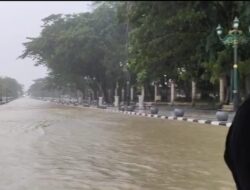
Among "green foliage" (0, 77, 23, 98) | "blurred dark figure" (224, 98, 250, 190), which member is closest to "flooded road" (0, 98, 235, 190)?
"green foliage" (0, 77, 23, 98)

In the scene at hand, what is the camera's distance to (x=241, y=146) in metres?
2.17

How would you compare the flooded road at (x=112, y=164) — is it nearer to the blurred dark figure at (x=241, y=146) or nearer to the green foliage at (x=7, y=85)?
the green foliage at (x=7, y=85)

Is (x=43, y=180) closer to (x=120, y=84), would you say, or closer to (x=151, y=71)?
(x=151, y=71)

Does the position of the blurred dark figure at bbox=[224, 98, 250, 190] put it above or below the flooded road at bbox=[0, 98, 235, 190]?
above

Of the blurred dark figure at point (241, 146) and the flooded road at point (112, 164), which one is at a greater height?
the blurred dark figure at point (241, 146)

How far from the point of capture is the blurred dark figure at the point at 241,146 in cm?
216

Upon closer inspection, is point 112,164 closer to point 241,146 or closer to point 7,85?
point 241,146

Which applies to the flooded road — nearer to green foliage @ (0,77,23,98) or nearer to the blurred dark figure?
green foliage @ (0,77,23,98)

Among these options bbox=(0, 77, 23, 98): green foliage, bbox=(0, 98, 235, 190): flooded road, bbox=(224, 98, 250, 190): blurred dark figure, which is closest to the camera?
bbox=(224, 98, 250, 190): blurred dark figure

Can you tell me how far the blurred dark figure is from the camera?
85.0 inches

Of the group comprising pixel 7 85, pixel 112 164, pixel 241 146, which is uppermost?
pixel 7 85

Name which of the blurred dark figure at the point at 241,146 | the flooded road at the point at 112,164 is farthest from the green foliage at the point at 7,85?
the blurred dark figure at the point at 241,146

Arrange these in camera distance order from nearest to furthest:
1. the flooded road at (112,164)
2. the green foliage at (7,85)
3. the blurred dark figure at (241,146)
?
1. the blurred dark figure at (241,146)
2. the flooded road at (112,164)
3. the green foliage at (7,85)

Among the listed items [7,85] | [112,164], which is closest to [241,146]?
[112,164]
